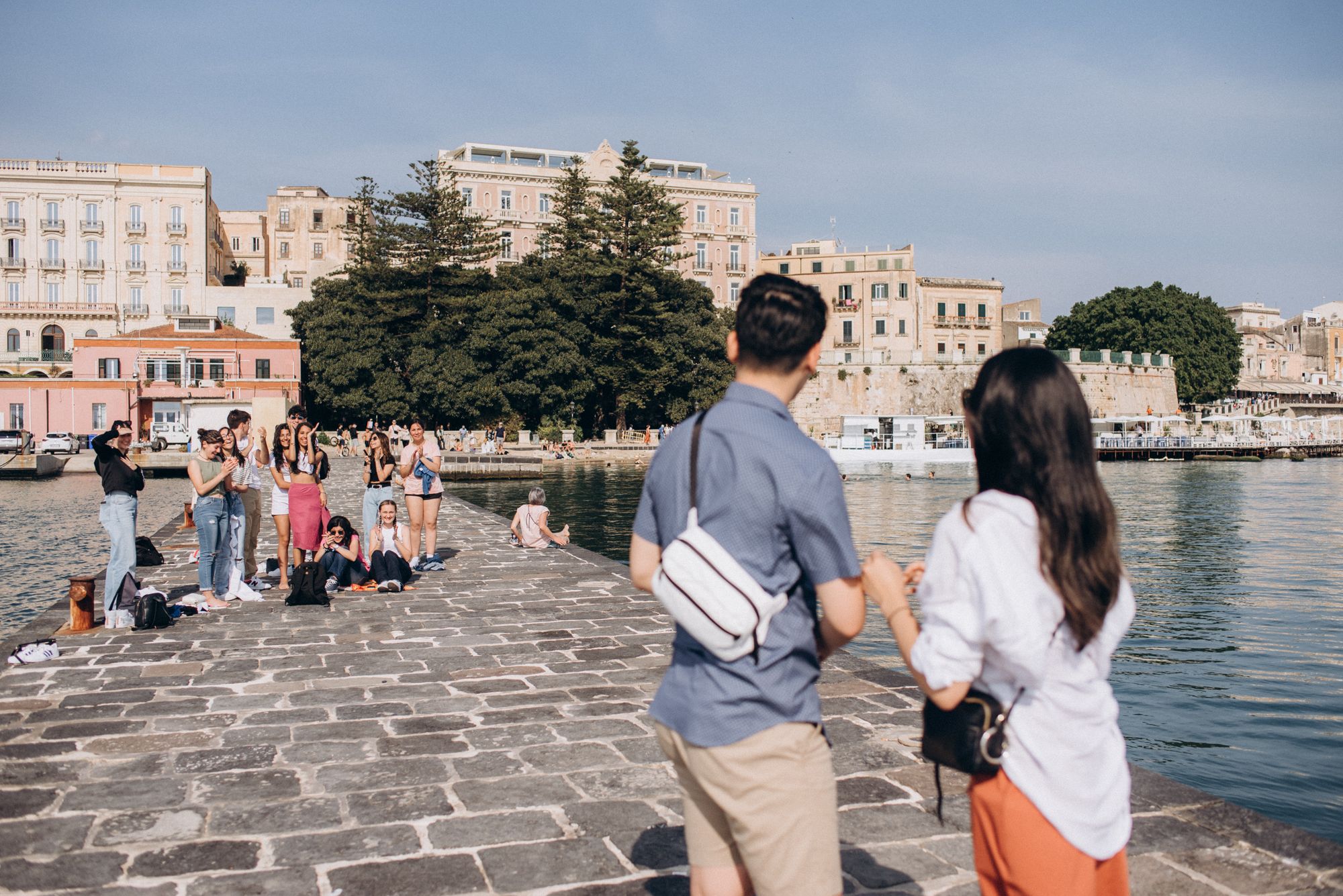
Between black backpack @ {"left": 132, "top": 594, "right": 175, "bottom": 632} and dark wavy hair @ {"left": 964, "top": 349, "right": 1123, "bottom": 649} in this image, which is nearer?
dark wavy hair @ {"left": 964, "top": 349, "right": 1123, "bottom": 649}

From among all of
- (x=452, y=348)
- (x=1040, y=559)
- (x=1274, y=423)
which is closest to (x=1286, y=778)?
(x=1040, y=559)

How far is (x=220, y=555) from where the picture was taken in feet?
29.9

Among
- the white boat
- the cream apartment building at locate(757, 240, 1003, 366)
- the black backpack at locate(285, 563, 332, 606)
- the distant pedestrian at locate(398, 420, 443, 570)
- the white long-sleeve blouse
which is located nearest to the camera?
the white long-sleeve blouse

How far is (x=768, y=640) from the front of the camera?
2.16 meters

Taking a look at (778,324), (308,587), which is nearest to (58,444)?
(308,587)

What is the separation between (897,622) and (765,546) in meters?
0.33

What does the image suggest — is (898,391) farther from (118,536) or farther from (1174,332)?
(118,536)

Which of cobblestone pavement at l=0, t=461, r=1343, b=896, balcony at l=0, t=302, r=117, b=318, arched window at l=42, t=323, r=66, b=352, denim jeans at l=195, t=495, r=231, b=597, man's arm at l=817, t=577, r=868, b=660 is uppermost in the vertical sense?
balcony at l=0, t=302, r=117, b=318

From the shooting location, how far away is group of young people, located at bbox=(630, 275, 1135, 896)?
202cm

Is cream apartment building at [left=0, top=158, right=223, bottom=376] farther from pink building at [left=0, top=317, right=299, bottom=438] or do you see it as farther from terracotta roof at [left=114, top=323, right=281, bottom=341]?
pink building at [left=0, top=317, right=299, bottom=438]

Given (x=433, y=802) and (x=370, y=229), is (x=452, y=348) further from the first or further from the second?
(x=433, y=802)

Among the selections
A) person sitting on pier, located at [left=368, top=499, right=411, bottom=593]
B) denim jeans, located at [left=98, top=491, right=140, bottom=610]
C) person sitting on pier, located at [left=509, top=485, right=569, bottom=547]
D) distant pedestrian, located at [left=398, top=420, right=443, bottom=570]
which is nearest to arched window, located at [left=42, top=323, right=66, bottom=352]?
person sitting on pier, located at [left=509, top=485, right=569, bottom=547]

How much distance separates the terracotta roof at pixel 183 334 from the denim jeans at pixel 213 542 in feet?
147

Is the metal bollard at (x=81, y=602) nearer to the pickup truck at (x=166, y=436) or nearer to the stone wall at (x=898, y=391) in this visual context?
the pickup truck at (x=166, y=436)
